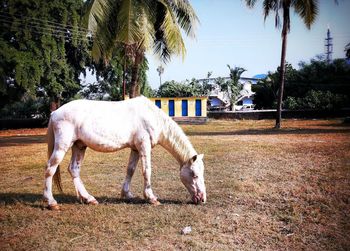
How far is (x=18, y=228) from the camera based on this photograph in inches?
193

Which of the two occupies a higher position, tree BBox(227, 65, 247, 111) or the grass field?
tree BBox(227, 65, 247, 111)

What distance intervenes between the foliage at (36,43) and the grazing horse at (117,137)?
2048 cm

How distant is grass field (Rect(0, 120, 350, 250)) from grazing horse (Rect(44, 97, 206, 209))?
43 cm

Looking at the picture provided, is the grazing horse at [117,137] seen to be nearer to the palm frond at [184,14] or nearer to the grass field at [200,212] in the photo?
the grass field at [200,212]

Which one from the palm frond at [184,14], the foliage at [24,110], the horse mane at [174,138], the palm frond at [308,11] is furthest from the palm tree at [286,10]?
the foliage at [24,110]

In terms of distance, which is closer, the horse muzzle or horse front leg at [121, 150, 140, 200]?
the horse muzzle

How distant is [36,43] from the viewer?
2569cm

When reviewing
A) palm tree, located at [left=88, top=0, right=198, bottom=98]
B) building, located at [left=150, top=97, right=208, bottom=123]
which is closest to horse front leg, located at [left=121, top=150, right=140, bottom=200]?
palm tree, located at [left=88, top=0, right=198, bottom=98]

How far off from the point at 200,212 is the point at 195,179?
0.75 metres

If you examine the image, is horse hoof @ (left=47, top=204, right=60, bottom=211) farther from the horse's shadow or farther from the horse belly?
the horse belly

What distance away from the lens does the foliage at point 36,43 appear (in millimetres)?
24344

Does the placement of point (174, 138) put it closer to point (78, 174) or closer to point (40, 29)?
point (78, 174)

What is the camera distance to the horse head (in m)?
6.00

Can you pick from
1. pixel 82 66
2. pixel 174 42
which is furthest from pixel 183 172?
pixel 82 66
